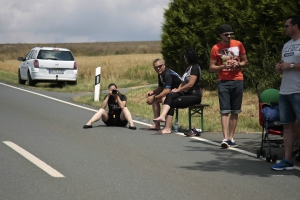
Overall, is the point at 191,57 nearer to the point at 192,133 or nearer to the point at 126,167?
the point at 192,133

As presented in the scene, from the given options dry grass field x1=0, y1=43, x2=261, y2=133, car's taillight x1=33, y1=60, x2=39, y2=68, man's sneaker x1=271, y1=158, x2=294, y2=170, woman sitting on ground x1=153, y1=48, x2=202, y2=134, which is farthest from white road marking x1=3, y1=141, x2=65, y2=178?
car's taillight x1=33, y1=60, x2=39, y2=68

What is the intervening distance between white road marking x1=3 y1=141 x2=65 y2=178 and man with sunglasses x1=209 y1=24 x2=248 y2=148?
317cm

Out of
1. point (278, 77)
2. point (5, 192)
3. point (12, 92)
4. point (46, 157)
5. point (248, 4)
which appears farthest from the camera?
point (12, 92)

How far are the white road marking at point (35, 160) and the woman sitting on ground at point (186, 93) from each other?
115 inches

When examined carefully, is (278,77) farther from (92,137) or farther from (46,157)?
(46,157)

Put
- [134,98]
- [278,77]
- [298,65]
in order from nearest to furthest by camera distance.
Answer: [298,65], [278,77], [134,98]

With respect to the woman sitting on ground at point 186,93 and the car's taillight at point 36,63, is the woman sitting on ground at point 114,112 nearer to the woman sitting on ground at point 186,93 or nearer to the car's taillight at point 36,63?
the woman sitting on ground at point 186,93

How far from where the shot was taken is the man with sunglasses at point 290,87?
29.8ft

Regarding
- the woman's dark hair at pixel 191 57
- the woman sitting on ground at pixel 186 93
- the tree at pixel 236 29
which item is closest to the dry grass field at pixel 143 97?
the tree at pixel 236 29

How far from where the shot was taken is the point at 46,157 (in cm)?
1010

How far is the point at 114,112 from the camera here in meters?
14.3

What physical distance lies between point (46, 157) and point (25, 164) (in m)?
0.64

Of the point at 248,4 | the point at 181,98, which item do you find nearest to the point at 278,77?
the point at 248,4

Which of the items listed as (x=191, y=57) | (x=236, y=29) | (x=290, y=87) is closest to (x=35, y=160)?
(x=290, y=87)
